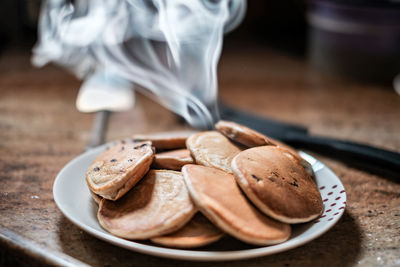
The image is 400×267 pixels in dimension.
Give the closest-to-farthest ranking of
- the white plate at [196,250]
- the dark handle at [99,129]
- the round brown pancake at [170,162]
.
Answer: the white plate at [196,250], the round brown pancake at [170,162], the dark handle at [99,129]

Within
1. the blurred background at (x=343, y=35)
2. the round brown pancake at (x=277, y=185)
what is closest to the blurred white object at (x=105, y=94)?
the round brown pancake at (x=277, y=185)

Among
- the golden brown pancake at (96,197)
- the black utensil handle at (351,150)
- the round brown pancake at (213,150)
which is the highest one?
the round brown pancake at (213,150)

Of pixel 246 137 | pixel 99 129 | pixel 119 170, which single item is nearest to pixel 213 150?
pixel 246 137

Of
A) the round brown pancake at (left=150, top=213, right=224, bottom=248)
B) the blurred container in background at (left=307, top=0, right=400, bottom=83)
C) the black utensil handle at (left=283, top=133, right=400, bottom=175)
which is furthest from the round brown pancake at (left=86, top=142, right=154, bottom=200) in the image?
the blurred container in background at (left=307, top=0, right=400, bottom=83)

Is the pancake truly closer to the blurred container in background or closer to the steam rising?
the steam rising

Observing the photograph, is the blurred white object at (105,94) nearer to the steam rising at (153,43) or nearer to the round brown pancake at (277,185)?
the steam rising at (153,43)

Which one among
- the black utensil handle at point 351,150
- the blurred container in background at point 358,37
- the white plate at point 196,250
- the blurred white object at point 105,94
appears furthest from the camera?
the blurred container in background at point 358,37

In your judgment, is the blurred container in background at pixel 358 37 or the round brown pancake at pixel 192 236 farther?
the blurred container in background at pixel 358 37

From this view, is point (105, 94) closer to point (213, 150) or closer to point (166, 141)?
point (166, 141)
